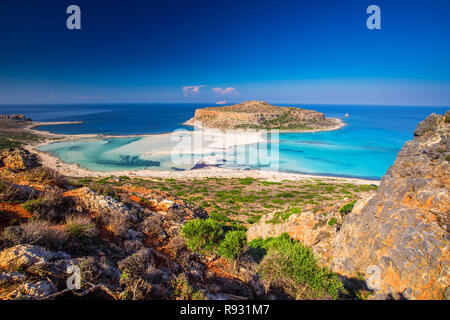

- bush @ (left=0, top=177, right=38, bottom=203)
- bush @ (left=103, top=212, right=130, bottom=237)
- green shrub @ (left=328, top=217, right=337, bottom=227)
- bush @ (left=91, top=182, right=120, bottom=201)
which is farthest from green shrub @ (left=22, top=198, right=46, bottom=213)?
green shrub @ (left=328, top=217, right=337, bottom=227)

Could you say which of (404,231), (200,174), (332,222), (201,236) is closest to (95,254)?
(201,236)

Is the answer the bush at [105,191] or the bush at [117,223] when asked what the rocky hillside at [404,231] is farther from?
the bush at [105,191]

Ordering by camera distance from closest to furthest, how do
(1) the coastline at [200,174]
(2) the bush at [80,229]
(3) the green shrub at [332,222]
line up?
(2) the bush at [80,229]
(3) the green shrub at [332,222]
(1) the coastline at [200,174]

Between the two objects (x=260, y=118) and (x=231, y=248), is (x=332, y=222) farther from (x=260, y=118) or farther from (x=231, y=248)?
(x=260, y=118)

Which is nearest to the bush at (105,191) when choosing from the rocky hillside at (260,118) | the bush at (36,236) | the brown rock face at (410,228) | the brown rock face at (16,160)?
the brown rock face at (16,160)

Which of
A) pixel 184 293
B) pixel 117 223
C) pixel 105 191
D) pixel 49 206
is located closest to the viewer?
pixel 184 293

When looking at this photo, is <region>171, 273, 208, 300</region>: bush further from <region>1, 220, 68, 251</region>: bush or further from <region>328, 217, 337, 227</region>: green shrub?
<region>328, 217, 337, 227</region>: green shrub

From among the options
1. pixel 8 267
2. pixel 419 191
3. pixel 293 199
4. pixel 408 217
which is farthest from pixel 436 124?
pixel 293 199

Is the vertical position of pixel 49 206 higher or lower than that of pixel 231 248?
higher
